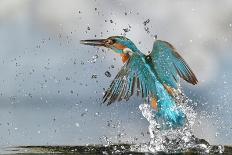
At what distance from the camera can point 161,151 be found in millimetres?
21281

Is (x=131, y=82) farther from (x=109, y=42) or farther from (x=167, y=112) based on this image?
(x=109, y=42)

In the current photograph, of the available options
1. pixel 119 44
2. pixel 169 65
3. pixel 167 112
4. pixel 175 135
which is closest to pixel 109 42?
pixel 119 44

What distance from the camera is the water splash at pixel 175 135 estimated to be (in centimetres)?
2178

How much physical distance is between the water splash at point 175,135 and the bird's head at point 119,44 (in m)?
1.56

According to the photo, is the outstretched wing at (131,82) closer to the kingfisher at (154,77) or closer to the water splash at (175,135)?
the kingfisher at (154,77)

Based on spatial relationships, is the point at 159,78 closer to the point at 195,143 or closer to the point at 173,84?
the point at 173,84

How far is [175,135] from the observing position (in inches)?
859

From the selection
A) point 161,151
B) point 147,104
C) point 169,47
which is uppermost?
point 169,47

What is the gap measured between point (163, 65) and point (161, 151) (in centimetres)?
260

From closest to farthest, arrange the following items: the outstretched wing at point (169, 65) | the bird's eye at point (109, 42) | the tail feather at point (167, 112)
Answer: the tail feather at point (167, 112) < the outstretched wing at point (169, 65) < the bird's eye at point (109, 42)

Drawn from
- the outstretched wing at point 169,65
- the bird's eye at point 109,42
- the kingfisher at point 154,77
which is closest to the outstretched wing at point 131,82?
the kingfisher at point 154,77

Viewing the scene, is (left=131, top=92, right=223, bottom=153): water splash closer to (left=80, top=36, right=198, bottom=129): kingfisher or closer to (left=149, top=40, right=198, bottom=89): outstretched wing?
(left=80, top=36, right=198, bottom=129): kingfisher

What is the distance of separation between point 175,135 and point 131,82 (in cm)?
206

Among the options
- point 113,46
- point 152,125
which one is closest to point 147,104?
point 152,125
